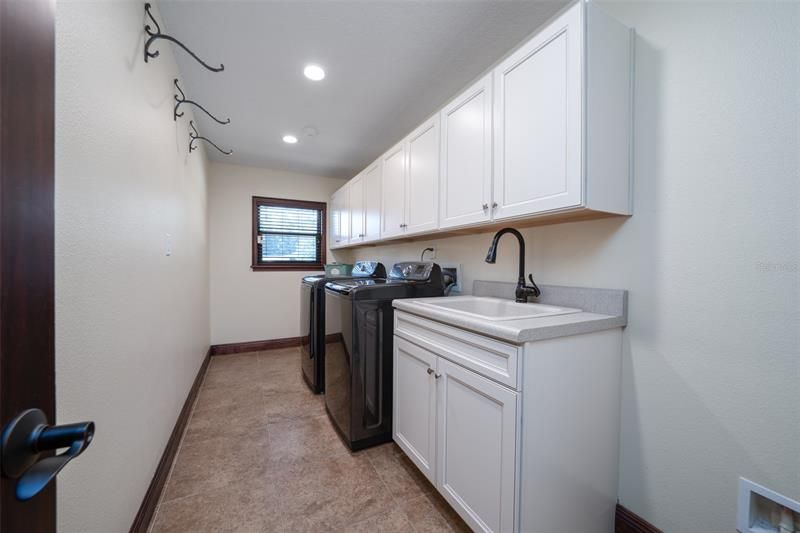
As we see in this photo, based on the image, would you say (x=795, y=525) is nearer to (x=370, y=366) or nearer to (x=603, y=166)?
(x=603, y=166)

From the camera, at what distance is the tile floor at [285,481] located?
1.37 metres

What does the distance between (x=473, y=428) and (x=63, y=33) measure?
5.68 ft

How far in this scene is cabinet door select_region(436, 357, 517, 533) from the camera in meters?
1.05

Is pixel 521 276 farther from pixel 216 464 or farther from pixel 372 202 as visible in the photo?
pixel 216 464

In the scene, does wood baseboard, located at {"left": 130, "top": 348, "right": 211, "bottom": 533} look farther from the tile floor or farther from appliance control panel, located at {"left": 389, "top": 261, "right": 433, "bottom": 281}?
appliance control panel, located at {"left": 389, "top": 261, "right": 433, "bottom": 281}

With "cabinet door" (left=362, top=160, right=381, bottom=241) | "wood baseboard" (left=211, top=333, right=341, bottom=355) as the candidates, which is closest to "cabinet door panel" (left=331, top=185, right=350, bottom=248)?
"cabinet door" (left=362, top=160, right=381, bottom=241)

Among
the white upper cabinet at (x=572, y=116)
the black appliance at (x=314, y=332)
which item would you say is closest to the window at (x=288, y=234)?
the black appliance at (x=314, y=332)

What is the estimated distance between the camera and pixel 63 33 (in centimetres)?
77

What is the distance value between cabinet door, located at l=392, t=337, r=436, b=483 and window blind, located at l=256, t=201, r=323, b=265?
9.75 feet

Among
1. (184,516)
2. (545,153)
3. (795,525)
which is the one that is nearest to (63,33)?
(545,153)

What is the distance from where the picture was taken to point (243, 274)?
3.99m

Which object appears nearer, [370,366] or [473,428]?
[473,428]

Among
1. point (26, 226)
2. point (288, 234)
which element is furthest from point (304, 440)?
point (288, 234)

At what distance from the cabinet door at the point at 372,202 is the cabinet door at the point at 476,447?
1.73 meters
